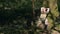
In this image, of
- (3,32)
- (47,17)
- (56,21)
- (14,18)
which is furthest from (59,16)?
(3,32)

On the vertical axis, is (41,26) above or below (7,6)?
below

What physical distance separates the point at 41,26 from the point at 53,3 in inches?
18.7

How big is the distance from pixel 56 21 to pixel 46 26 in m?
0.37

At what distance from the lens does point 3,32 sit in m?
3.43

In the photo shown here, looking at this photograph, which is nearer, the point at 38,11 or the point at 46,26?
the point at 46,26

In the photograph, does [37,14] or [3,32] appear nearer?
[3,32]

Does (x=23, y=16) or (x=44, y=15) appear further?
(x=23, y=16)

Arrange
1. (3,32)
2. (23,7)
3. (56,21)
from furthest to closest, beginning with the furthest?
(23,7), (56,21), (3,32)

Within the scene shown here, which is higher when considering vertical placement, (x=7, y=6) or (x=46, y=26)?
(x=7, y=6)

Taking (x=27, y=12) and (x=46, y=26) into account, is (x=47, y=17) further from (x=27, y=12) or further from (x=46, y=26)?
(x=27, y=12)

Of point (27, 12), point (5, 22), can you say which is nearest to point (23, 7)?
point (27, 12)

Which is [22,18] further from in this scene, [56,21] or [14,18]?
[56,21]

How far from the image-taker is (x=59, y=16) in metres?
4.00

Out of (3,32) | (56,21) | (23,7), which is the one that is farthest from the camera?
(23,7)
